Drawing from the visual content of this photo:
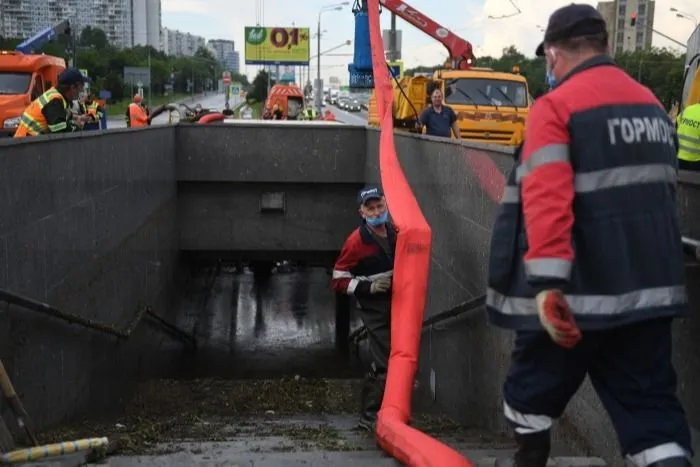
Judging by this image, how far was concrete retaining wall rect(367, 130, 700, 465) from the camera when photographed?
362 cm

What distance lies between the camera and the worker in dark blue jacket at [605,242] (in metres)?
2.91

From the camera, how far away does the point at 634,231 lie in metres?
2.98

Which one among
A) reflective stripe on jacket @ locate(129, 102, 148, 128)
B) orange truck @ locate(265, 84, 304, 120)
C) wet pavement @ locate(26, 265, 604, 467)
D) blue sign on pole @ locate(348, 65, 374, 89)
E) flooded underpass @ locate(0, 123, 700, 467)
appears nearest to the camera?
wet pavement @ locate(26, 265, 604, 467)

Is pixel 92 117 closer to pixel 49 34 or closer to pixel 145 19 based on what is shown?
pixel 49 34

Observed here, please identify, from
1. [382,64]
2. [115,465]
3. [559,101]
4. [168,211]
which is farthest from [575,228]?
[168,211]

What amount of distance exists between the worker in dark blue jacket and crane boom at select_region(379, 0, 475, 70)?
16633mm

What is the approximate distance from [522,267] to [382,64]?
9.19 m

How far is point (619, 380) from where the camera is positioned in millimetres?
3104

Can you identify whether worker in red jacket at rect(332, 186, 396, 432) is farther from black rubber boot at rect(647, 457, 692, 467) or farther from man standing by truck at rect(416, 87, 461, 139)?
man standing by truck at rect(416, 87, 461, 139)

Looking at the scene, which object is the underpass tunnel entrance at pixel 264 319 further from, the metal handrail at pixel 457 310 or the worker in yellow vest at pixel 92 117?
the metal handrail at pixel 457 310

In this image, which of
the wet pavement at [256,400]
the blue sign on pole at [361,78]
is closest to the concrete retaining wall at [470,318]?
the wet pavement at [256,400]

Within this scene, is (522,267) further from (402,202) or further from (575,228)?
(402,202)

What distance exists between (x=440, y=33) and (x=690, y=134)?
1383cm

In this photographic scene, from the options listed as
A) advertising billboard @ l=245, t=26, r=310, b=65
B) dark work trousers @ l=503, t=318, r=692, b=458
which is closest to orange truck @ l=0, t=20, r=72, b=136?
dark work trousers @ l=503, t=318, r=692, b=458
